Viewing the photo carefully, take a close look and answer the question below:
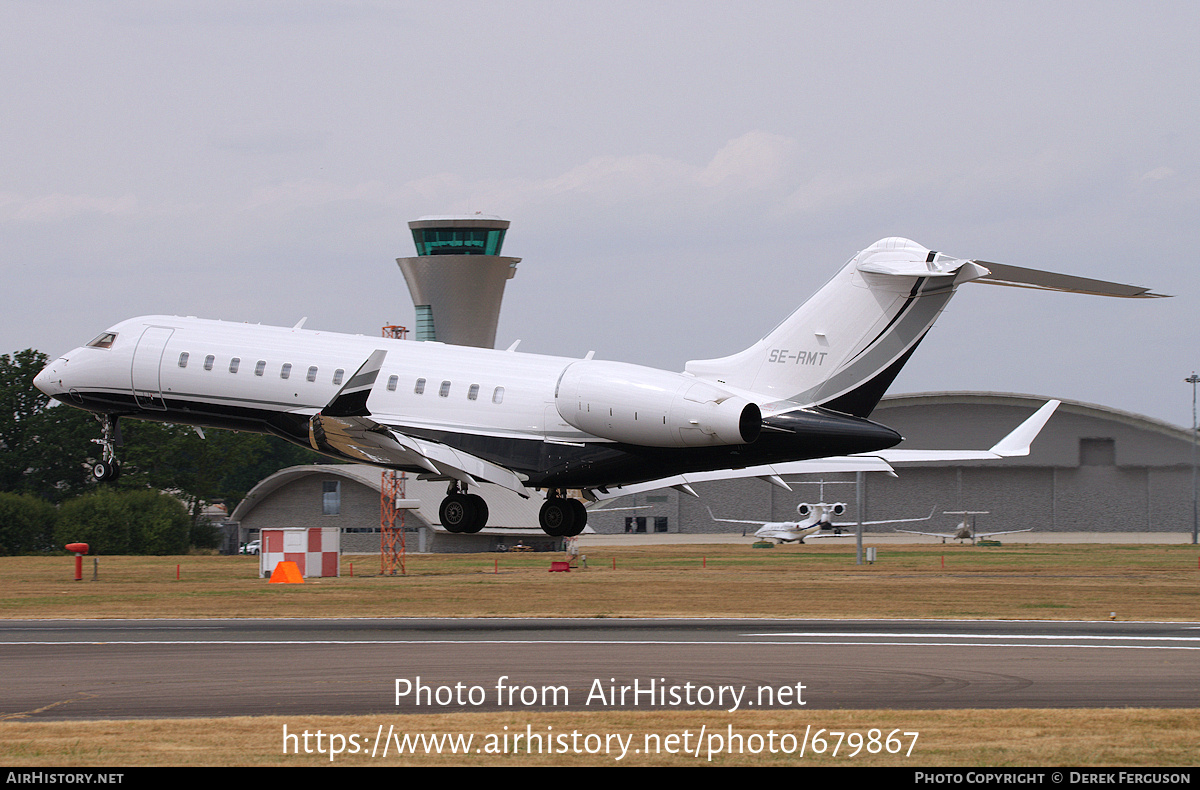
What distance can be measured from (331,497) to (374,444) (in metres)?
47.7

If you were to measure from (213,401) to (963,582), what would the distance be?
71.3 ft

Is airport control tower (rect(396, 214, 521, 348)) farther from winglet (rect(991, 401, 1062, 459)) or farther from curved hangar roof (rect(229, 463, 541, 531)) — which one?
winglet (rect(991, 401, 1062, 459))

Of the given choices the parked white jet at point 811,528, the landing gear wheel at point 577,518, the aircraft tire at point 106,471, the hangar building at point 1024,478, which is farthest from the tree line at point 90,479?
the landing gear wheel at point 577,518

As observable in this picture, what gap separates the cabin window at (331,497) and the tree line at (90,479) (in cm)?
692

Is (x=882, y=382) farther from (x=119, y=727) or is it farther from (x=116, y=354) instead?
(x=116, y=354)

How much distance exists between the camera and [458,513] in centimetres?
2562

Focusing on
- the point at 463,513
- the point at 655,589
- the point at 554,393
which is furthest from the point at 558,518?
the point at 655,589

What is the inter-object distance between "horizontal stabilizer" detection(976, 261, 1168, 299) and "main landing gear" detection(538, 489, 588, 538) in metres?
8.79

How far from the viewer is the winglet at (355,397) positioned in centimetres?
2283

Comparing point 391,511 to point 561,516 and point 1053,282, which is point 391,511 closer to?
point 561,516

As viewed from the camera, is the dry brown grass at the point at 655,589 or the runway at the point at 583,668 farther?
the dry brown grass at the point at 655,589

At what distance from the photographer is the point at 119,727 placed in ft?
41.7

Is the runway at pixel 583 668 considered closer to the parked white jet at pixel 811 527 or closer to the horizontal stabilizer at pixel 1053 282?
the horizontal stabilizer at pixel 1053 282
